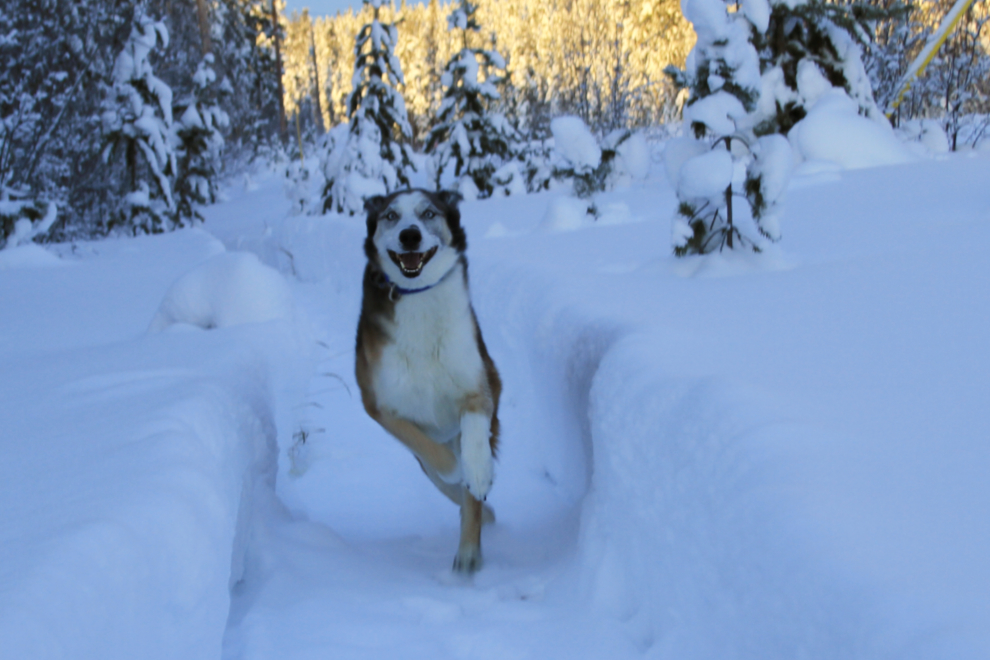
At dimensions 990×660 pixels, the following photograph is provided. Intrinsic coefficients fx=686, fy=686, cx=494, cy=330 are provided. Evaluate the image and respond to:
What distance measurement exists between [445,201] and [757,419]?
2.20 m

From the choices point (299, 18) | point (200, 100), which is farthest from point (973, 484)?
point (299, 18)

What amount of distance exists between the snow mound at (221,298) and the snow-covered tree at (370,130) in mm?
10009

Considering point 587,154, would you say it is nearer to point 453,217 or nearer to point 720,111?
point 720,111

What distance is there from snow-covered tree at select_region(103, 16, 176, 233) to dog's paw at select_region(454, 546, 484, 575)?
16.0m

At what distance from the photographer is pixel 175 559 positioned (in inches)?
65.2

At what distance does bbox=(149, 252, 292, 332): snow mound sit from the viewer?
4.74m

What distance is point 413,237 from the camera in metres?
2.88

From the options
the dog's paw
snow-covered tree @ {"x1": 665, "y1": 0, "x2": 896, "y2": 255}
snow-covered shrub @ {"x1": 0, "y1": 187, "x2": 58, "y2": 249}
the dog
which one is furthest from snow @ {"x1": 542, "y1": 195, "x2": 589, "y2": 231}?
snow-covered shrub @ {"x1": 0, "y1": 187, "x2": 58, "y2": 249}

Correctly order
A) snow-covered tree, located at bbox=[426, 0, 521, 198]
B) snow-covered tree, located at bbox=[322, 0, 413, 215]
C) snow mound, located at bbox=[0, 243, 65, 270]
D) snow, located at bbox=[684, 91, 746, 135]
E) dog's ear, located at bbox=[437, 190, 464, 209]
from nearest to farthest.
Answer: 1. dog's ear, located at bbox=[437, 190, 464, 209]
2. snow, located at bbox=[684, 91, 746, 135]
3. snow mound, located at bbox=[0, 243, 65, 270]
4. snow-covered tree, located at bbox=[426, 0, 521, 198]
5. snow-covered tree, located at bbox=[322, 0, 413, 215]

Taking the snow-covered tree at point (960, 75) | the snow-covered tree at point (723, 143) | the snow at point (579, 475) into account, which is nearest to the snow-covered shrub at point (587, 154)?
the snow-covered tree at point (723, 143)

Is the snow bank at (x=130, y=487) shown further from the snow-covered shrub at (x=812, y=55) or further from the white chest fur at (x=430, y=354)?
the snow-covered shrub at (x=812, y=55)

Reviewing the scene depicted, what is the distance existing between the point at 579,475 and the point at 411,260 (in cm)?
139

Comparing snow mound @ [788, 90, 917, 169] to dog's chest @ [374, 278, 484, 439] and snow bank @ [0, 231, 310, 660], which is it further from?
snow bank @ [0, 231, 310, 660]

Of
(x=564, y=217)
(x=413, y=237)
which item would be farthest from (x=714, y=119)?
(x=564, y=217)
